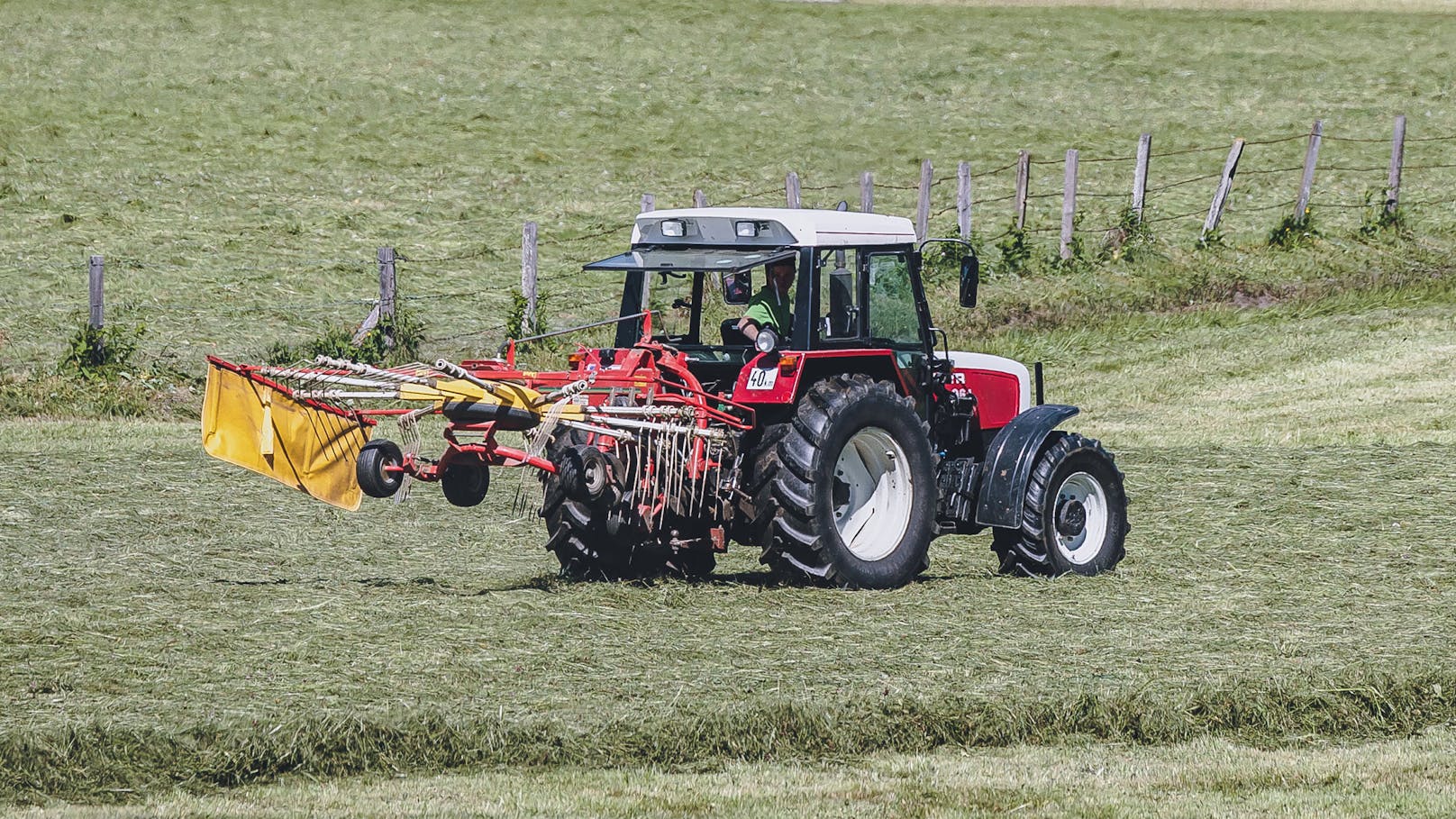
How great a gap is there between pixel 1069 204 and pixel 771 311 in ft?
48.0

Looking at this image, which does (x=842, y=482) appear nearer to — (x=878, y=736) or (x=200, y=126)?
(x=878, y=736)

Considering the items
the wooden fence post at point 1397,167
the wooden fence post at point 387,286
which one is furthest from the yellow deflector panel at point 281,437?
the wooden fence post at point 1397,167

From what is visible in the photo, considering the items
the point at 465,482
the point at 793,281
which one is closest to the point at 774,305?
the point at 793,281

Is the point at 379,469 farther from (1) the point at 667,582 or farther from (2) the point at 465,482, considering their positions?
(1) the point at 667,582

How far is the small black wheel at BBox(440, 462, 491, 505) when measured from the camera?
9070 millimetres

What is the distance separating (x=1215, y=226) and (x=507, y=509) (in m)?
14.7

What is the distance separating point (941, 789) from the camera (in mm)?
6375

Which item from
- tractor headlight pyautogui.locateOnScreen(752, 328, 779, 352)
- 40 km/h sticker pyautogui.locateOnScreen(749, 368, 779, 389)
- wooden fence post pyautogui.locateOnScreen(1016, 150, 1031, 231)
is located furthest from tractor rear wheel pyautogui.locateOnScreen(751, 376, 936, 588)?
wooden fence post pyautogui.locateOnScreen(1016, 150, 1031, 231)

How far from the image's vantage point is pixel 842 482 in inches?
395

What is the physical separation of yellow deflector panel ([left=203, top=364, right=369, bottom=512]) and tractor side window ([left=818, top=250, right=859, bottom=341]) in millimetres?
2419

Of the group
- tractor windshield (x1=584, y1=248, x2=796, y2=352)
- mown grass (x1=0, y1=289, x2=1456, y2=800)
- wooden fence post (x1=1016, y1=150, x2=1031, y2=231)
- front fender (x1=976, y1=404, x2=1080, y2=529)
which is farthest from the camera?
wooden fence post (x1=1016, y1=150, x2=1031, y2=231)

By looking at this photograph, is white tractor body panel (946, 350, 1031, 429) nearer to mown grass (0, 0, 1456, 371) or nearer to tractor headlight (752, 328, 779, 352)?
tractor headlight (752, 328, 779, 352)

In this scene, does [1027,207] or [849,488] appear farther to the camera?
[1027,207]

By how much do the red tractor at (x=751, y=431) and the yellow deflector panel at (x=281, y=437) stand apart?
0.01 meters
